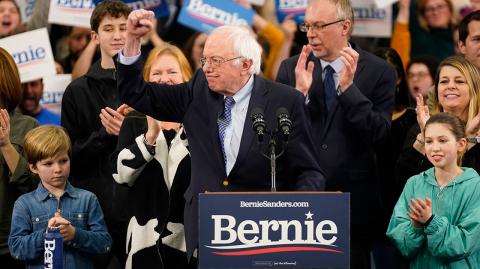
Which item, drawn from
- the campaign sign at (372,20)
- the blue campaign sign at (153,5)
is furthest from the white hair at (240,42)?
the campaign sign at (372,20)

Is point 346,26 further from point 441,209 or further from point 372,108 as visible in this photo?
point 441,209

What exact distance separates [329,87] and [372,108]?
0.97 feet

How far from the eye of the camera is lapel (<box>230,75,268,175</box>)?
20.7 ft

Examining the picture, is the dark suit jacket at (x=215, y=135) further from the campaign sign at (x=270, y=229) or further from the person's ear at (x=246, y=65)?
the campaign sign at (x=270, y=229)

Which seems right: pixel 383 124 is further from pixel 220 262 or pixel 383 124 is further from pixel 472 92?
pixel 220 262

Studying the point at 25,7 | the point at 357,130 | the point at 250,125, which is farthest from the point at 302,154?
the point at 25,7

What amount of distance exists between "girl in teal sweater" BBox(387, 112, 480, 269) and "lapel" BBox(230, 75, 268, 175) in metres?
0.95

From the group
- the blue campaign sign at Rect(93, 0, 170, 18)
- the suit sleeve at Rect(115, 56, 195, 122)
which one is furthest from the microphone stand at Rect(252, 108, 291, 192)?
the blue campaign sign at Rect(93, 0, 170, 18)

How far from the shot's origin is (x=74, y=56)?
9789 millimetres

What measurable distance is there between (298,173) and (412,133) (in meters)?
1.25

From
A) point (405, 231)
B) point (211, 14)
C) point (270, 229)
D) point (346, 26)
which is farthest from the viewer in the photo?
point (211, 14)

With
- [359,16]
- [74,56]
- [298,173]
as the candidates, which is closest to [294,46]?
[359,16]

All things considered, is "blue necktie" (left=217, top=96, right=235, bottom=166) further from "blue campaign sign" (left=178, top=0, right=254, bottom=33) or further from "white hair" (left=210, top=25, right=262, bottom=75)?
"blue campaign sign" (left=178, top=0, right=254, bottom=33)

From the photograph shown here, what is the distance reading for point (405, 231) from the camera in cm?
659
